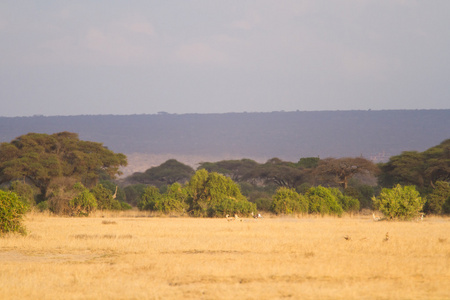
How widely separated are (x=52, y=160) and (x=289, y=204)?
621 inches

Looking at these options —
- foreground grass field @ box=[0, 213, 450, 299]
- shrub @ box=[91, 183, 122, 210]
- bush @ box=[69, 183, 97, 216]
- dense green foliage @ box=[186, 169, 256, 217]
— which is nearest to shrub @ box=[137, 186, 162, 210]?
shrub @ box=[91, 183, 122, 210]

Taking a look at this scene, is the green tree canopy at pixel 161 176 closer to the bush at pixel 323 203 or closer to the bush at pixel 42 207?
the bush at pixel 42 207

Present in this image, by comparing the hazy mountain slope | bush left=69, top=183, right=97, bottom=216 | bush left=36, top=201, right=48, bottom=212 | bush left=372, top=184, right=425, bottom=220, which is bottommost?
bush left=36, top=201, right=48, bottom=212

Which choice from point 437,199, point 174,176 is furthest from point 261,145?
point 437,199

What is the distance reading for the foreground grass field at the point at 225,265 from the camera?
9031mm

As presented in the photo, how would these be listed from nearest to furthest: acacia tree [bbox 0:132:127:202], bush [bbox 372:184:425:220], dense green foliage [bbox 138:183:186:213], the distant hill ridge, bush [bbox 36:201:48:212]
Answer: bush [bbox 372:184:425:220] → dense green foliage [bbox 138:183:186:213] → bush [bbox 36:201:48:212] → acacia tree [bbox 0:132:127:202] → the distant hill ridge

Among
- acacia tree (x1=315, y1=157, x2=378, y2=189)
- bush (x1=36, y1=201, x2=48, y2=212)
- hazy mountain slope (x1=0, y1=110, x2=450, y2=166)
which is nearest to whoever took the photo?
bush (x1=36, y1=201, x2=48, y2=212)

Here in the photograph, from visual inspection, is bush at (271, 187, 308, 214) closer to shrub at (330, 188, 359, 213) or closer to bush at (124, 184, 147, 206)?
shrub at (330, 188, 359, 213)

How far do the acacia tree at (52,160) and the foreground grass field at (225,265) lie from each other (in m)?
18.1

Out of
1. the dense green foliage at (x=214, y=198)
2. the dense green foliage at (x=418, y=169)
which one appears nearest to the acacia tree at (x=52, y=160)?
the dense green foliage at (x=214, y=198)

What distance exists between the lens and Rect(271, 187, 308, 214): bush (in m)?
26.9

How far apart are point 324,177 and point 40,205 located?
19.3 m

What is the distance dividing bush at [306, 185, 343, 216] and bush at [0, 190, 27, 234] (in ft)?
47.7

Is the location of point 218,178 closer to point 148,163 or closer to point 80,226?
point 80,226
